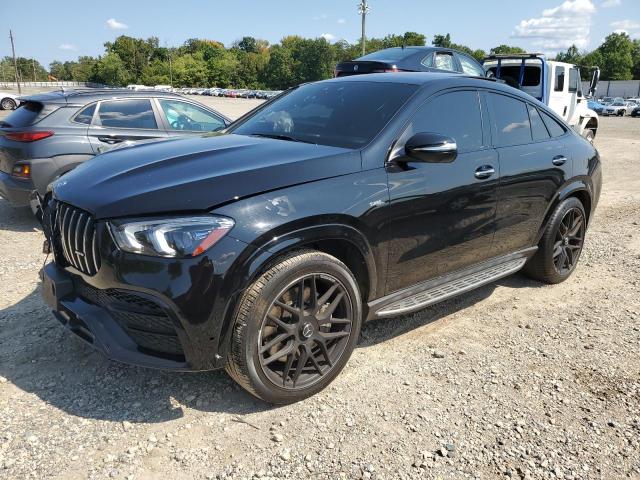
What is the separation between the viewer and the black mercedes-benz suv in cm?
241

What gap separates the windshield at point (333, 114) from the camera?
322cm

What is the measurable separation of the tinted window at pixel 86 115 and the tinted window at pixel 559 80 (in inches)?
387

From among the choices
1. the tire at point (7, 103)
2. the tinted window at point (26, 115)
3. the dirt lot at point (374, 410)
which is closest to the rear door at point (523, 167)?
the dirt lot at point (374, 410)

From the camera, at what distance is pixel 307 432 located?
263 cm

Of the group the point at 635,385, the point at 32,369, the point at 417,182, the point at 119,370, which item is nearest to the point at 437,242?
the point at 417,182

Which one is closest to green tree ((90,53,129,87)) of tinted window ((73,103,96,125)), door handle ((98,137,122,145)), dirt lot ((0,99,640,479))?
tinted window ((73,103,96,125))

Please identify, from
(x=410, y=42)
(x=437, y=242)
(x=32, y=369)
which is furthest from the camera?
(x=410, y=42)

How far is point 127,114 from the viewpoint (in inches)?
254

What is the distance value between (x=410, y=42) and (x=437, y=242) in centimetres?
11137

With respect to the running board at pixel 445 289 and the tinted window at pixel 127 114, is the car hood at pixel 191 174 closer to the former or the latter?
the running board at pixel 445 289

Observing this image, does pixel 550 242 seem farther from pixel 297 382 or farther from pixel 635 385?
pixel 297 382

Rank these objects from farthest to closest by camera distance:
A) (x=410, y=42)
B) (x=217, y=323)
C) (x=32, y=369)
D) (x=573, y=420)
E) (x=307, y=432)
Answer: (x=410, y=42), (x=32, y=369), (x=573, y=420), (x=307, y=432), (x=217, y=323)

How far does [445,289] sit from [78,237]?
234 centimetres

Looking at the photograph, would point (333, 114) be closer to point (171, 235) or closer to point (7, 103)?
point (171, 235)
